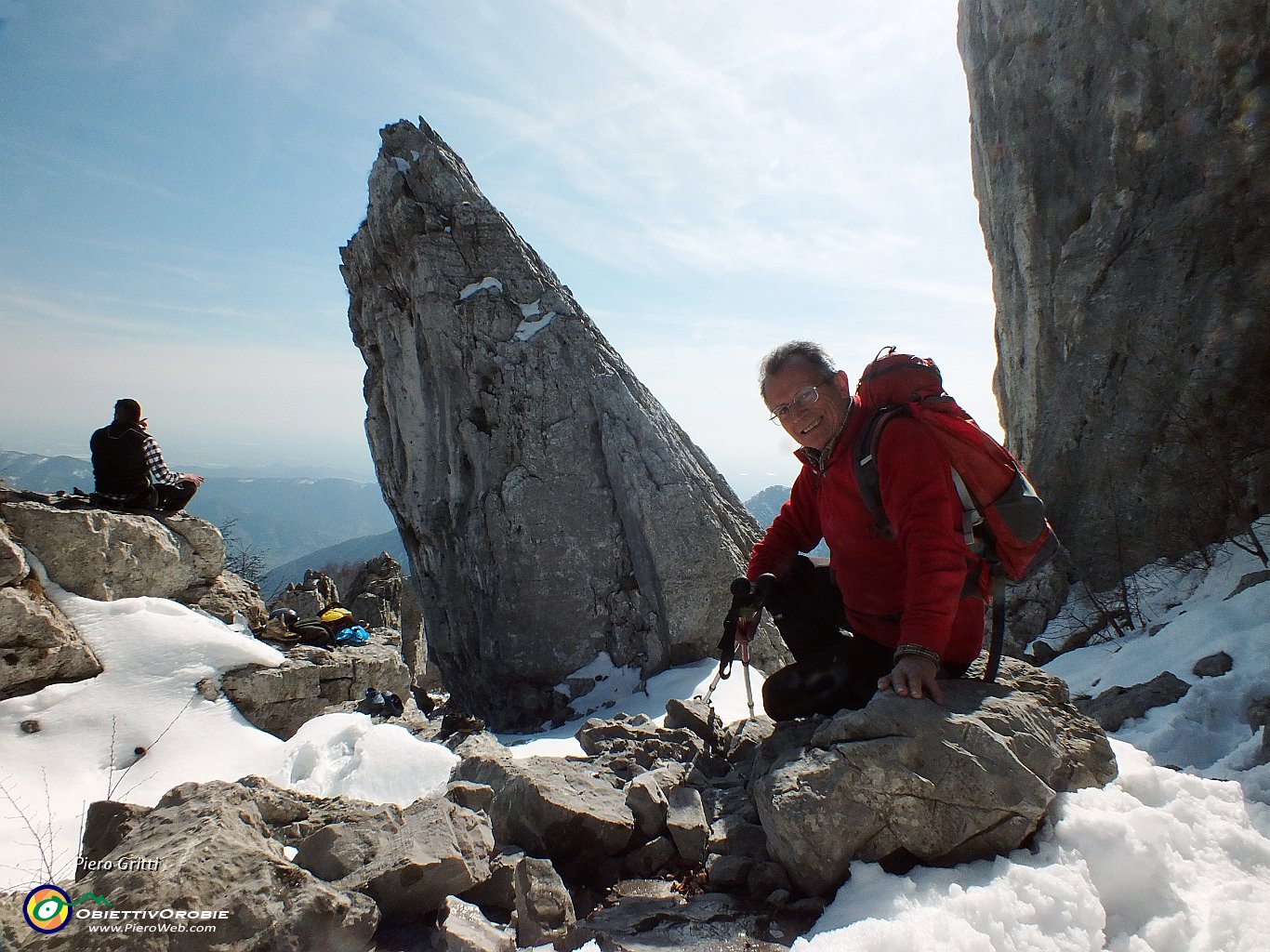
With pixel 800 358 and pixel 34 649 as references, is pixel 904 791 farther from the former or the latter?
pixel 34 649

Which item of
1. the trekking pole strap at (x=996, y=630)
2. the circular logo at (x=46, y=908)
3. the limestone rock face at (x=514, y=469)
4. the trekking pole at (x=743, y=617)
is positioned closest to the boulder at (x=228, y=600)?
→ the limestone rock face at (x=514, y=469)

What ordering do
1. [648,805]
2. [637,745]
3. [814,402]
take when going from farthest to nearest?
[637,745]
[814,402]
[648,805]

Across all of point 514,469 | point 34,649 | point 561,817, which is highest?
point 514,469

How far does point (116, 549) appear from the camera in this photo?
7875 millimetres

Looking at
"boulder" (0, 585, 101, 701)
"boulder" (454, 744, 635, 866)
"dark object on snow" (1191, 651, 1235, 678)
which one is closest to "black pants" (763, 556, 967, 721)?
"boulder" (454, 744, 635, 866)

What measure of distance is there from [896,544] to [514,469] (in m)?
11.0

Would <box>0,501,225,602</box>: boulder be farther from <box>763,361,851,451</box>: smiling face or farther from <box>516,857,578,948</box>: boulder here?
<box>763,361,851,451</box>: smiling face

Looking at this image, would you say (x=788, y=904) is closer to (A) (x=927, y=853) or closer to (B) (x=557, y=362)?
(A) (x=927, y=853)

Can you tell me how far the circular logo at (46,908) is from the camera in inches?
92.4

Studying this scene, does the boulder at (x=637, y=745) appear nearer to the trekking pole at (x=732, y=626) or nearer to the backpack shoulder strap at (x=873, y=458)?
the trekking pole at (x=732, y=626)

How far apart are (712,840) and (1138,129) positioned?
19.6 metres

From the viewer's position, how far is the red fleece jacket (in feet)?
11.5

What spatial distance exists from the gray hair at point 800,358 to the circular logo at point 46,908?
400cm

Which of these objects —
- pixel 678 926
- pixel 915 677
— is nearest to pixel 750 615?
pixel 915 677
